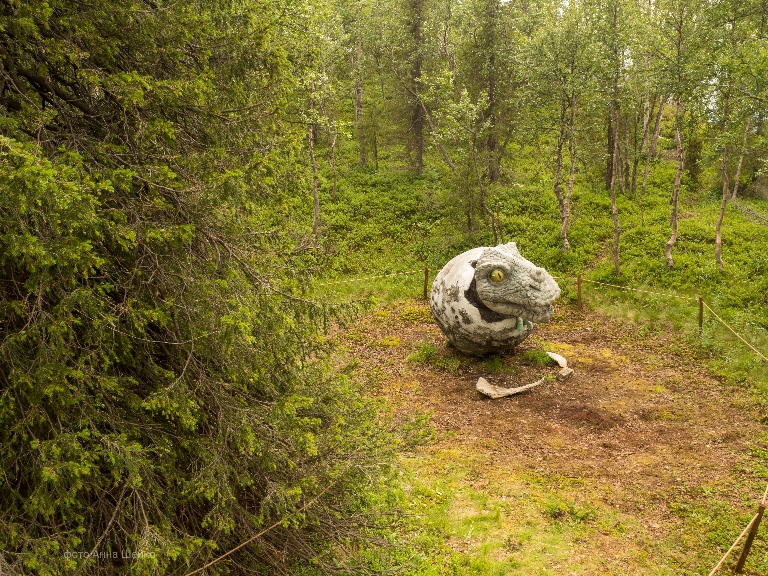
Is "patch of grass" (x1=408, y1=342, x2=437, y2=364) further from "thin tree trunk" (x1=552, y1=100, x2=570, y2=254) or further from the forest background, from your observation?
"thin tree trunk" (x1=552, y1=100, x2=570, y2=254)

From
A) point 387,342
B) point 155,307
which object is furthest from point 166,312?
point 387,342

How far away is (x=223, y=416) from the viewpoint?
473 cm

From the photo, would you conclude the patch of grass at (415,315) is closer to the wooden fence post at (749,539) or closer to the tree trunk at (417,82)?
the wooden fence post at (749,539)

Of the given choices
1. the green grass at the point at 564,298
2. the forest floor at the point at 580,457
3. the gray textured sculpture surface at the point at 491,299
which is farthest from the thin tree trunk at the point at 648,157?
the gray textured sculpture surface at the point at 491,299

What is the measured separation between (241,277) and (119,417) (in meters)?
1.55

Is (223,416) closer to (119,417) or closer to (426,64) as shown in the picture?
(119,417)

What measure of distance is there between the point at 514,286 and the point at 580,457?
135 inches

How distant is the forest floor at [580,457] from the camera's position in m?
7.11

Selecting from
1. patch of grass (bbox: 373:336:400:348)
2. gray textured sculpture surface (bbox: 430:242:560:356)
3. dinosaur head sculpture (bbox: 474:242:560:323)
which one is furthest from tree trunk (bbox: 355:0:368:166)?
dinosaur head sculpture (bbox: 474:242:560:323)

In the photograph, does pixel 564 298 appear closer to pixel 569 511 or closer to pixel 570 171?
pixel 570 171

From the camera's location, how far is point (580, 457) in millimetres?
9258

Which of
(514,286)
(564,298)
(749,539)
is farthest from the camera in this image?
(564,298)

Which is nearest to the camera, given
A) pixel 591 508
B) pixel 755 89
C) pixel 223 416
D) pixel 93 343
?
pixel 93 343

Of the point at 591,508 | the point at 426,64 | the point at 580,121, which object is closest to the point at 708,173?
the point at 580,121
